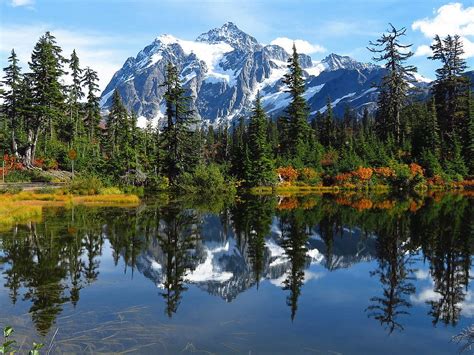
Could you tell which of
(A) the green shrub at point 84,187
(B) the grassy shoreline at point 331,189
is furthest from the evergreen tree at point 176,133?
(A) the green shrub at point 84,187

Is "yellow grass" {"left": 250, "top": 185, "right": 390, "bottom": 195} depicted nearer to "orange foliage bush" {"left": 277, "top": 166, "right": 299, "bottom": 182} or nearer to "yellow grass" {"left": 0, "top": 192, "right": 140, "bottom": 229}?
"orange foliage bush" {"left": 277, "top": 166, "right": 299, "bottom": 182}

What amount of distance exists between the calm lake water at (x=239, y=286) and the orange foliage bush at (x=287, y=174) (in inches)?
1308

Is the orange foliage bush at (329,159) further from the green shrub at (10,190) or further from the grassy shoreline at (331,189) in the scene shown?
the green shrub at (10,190)

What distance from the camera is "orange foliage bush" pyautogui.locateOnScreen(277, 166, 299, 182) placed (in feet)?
187

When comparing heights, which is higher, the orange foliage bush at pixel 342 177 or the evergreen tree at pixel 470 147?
the evergreen tree at pixel 470 147

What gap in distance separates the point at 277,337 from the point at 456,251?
1036 centimetres

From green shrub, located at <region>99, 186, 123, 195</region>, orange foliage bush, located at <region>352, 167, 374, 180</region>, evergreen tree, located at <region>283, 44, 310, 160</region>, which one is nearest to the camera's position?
green shrub, located at <region>99, 186, 123, 195</region>

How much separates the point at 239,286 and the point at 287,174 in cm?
4475

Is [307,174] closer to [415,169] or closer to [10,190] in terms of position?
[415,169]

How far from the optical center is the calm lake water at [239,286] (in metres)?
8.68

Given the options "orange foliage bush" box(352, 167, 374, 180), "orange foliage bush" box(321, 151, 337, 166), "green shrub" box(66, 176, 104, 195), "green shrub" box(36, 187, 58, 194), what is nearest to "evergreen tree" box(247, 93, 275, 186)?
"orange foliage bush" box(321, 151, 337, 166)

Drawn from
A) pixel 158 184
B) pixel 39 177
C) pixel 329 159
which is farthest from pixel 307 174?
pixel 39 177

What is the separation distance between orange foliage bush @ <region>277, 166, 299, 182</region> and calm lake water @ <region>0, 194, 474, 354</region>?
109 feet

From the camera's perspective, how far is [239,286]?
12945mm
